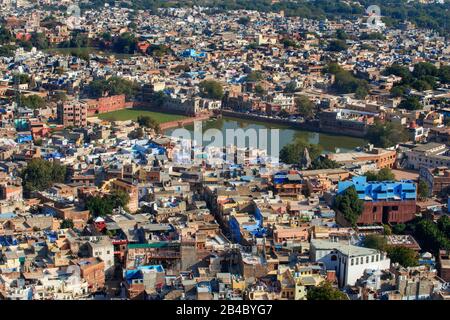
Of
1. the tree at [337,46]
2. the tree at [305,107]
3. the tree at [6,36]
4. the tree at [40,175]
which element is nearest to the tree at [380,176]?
the tree at [40,175]

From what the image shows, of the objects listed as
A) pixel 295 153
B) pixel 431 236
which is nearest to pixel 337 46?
pixel 295 153

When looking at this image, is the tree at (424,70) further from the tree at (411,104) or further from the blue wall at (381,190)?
the blue wall at (381,190)

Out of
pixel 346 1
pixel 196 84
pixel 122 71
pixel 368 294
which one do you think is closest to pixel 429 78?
pixel 196 84

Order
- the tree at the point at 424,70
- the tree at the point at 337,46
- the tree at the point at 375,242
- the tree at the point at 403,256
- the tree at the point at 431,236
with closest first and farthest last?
1. the tree at the point at 403,256
2. the tree at the point at 375,242
3. the tree at the point at 431,236
4. the tree at the point at 424,70
5. the tree at the point at 337,46

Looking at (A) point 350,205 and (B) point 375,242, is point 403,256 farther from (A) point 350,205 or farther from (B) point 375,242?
(A) point 350,205

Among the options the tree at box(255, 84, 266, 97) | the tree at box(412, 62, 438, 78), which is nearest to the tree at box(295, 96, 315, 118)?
the tree at box(255, 84, 266, 97)
